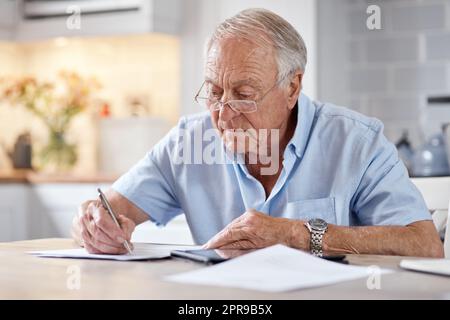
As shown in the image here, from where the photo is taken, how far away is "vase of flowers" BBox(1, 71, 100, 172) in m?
4.16

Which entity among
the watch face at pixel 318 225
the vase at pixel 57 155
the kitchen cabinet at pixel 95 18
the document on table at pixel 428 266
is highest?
the kitchen cabinet at pixel 95 18

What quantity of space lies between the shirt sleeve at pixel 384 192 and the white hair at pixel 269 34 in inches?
10.0

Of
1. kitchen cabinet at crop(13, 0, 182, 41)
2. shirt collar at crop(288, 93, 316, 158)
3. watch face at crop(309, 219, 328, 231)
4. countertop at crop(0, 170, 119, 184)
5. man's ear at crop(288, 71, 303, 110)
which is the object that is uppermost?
kitchen cabinet at crop(13, 0, 182, 41)

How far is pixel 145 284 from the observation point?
1.16 m

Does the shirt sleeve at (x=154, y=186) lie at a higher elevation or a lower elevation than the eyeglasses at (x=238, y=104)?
lower

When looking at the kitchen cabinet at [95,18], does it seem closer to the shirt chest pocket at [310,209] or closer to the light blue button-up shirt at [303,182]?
the light blue button-up shirt at [303,182]

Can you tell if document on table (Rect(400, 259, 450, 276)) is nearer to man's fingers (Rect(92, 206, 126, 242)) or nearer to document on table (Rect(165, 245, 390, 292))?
document on table (Rect(165, 245, 390, 292))

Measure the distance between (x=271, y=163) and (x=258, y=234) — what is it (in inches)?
17.5

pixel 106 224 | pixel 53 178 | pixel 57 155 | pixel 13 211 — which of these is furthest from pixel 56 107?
pixel 106 224

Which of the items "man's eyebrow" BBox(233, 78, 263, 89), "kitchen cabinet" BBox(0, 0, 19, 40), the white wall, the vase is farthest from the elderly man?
"kitchen cabinet" BBox(0, 0, 19, 40)

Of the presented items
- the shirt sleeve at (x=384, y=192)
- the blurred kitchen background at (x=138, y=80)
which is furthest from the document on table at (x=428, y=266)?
the blurred kitchen background at (x=138, y=80)

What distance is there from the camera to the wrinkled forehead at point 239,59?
1847 mm

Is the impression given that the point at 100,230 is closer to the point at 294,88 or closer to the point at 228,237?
the point at 228,237

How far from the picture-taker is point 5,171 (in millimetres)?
4230
